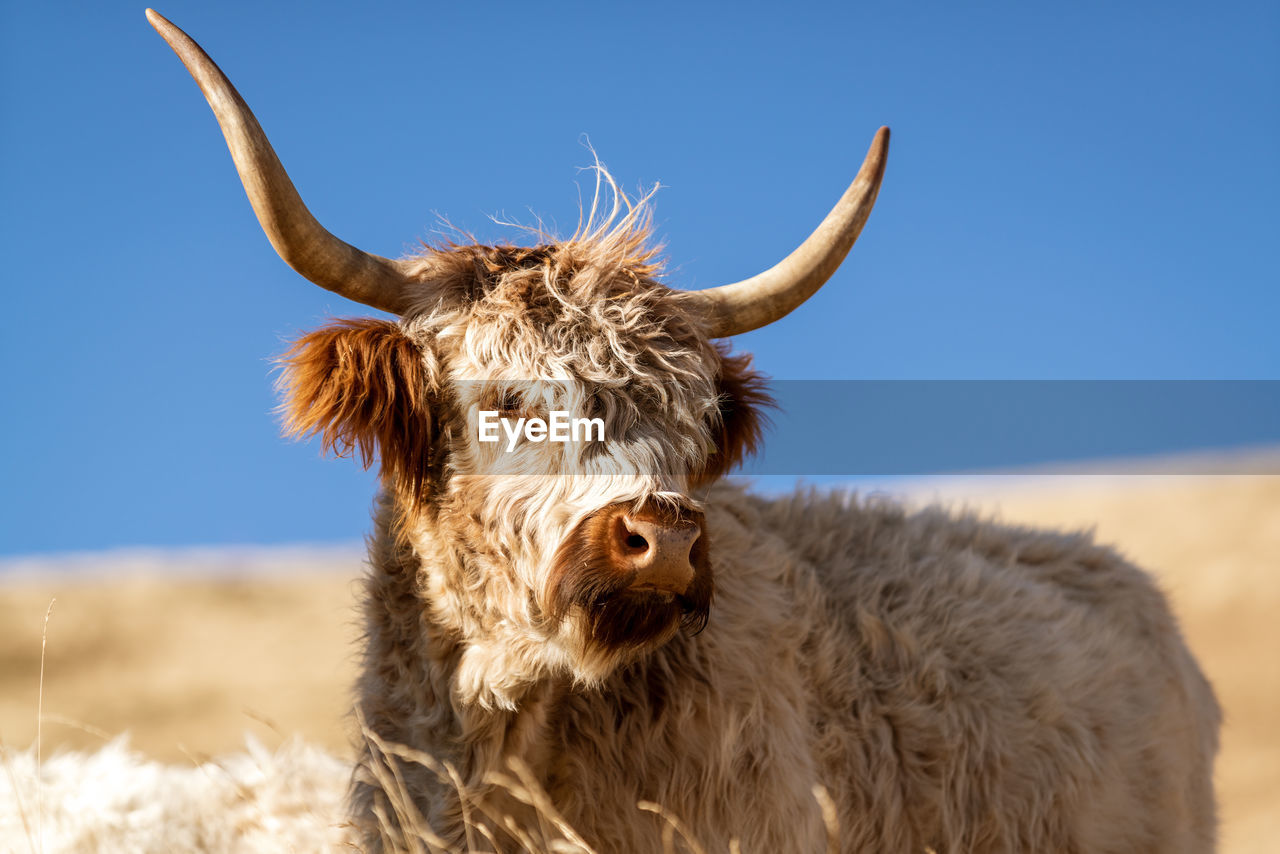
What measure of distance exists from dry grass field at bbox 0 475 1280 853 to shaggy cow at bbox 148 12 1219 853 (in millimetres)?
7660

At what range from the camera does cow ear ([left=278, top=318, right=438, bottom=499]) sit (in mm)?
3600

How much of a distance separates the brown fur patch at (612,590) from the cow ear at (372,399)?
0.72 meters

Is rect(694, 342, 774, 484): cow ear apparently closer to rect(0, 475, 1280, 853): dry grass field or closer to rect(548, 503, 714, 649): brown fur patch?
rect(548, 503, 714, 649): brown fur patch

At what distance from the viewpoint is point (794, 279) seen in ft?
13.3

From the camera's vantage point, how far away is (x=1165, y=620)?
249 inches

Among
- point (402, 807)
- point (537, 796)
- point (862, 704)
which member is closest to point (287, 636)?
point (862, 704)

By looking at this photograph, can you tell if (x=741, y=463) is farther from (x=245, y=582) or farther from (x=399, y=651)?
(x=245, y=582)

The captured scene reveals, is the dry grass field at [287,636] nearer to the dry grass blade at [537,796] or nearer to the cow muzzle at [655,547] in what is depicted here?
the dry grass blade at [537,796]

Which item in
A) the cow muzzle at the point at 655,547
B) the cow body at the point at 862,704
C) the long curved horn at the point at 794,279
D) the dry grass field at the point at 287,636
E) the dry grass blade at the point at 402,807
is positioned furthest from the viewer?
the dry grass field at the point at 287,636

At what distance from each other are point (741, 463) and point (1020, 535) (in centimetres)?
265

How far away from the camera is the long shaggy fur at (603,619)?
3.39m

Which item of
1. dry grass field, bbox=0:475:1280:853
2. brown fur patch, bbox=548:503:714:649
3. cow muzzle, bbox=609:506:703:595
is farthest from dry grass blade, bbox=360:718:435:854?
dry grass field, bbox=0:475:1280:853

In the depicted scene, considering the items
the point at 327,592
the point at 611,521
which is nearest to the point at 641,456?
the point at 611,521

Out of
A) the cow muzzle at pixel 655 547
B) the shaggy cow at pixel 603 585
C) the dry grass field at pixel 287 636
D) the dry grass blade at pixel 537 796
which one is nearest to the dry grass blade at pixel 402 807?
the shaggy cow at pixel 603 585
